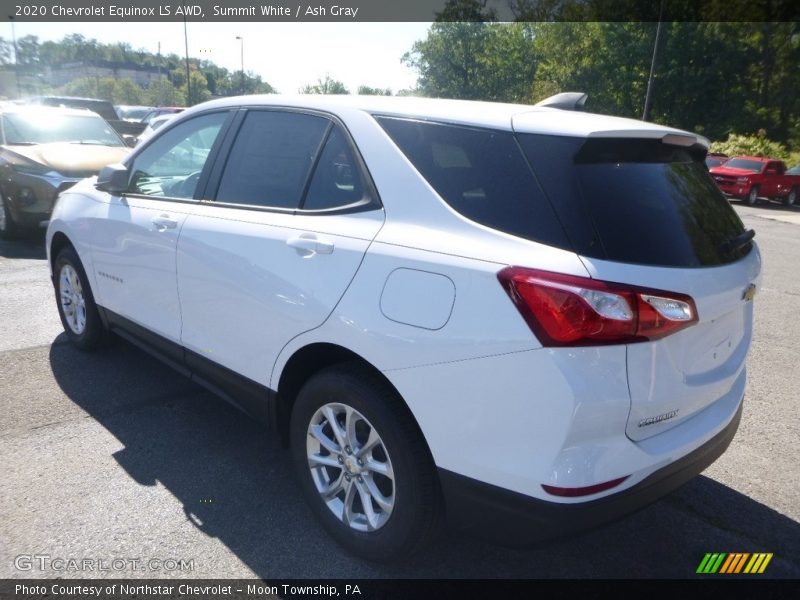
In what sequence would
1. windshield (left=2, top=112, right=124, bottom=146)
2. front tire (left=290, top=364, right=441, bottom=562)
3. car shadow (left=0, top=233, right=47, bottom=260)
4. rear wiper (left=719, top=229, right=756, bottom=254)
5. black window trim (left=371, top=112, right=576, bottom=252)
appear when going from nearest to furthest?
black window trim (left=371, top=112, right=576, bottom=252) < front tire (left=290, top=364, right=441, bottom=562) < rear wiper (left=719, top=229, right=756, bottom=254) < car shadow (left=0, top=233, right=47, bottom=260) < windshield (left=2, top=112, right=124, bottom=146)

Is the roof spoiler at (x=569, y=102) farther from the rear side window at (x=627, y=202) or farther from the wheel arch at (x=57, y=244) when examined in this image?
the wheel arch at (x=57, y=244)

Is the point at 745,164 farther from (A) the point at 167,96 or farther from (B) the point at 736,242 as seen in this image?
(A) the point at 167,96

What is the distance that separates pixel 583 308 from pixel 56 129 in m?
10.1

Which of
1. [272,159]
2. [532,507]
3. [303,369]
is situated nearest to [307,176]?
[272,159]

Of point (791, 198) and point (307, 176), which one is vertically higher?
point (307, 176)

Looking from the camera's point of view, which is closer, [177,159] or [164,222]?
[164,222]

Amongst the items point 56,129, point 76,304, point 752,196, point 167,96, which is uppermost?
point 56,129

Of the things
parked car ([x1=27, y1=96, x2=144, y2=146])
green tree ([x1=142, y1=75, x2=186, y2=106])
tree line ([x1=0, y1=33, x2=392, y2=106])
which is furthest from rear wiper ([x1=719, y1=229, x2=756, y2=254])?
green tree ([x1=142, y1=75, x2=186, y2=106])

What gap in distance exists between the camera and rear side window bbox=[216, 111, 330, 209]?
296 cm

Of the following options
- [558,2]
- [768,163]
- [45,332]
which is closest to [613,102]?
[558,2]

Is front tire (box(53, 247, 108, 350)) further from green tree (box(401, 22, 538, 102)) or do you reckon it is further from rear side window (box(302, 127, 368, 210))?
green tree (box(401, 22, 538, 102))

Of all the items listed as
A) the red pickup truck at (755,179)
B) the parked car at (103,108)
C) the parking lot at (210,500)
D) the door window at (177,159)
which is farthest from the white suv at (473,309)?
the red pickup truck at (755,179)

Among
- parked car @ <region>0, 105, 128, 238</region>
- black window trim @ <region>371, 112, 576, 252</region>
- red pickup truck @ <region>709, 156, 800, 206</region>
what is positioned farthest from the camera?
red pickup truck @ <region>709, 156, 800, 206</region>

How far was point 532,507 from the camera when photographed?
2070 mm
